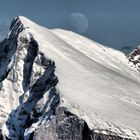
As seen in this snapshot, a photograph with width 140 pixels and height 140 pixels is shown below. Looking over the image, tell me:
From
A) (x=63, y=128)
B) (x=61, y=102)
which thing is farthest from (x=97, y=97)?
(x=63, y=128)

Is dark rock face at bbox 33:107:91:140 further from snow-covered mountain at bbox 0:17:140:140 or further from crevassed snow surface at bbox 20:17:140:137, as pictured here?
crevassed snow surface at bbox 20:17:140:137

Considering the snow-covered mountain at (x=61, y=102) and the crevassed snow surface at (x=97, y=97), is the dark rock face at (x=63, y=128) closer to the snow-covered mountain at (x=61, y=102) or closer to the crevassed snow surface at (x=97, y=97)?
the snow-covered mountain at (x=61, y=102)

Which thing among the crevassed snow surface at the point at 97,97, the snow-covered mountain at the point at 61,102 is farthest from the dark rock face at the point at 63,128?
the crevassed snow surface at the point at 97,97

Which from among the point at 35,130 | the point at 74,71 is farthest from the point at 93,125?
the point at 74,71

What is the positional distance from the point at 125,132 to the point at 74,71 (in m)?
46.7

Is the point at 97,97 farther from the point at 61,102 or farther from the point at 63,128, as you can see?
the point at 63,128

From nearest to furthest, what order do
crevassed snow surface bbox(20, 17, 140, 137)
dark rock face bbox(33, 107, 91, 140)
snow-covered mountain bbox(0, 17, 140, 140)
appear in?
dark rock face bbox(33, 107, 91, 140) < snow-covered mountain bbox(0, 17, 140, 140) < crevassed snow surface bbox(20, 17, 140, 137)

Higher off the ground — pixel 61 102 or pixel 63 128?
pixel 61 102

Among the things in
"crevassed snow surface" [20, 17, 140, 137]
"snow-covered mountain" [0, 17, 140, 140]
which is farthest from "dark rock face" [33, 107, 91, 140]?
"crevassed snow surface" [20, 17, 140, 137]

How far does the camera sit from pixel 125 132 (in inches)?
5679

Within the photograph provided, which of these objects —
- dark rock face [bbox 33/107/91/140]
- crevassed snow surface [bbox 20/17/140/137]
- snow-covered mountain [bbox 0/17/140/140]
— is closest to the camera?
dark rock face [bbox 33/107/91/140]

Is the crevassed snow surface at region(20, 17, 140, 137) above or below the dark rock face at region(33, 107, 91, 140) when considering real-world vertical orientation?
above

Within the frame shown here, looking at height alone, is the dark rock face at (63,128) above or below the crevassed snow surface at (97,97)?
below

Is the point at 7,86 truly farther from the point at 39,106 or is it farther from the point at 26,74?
the point at 39,106
